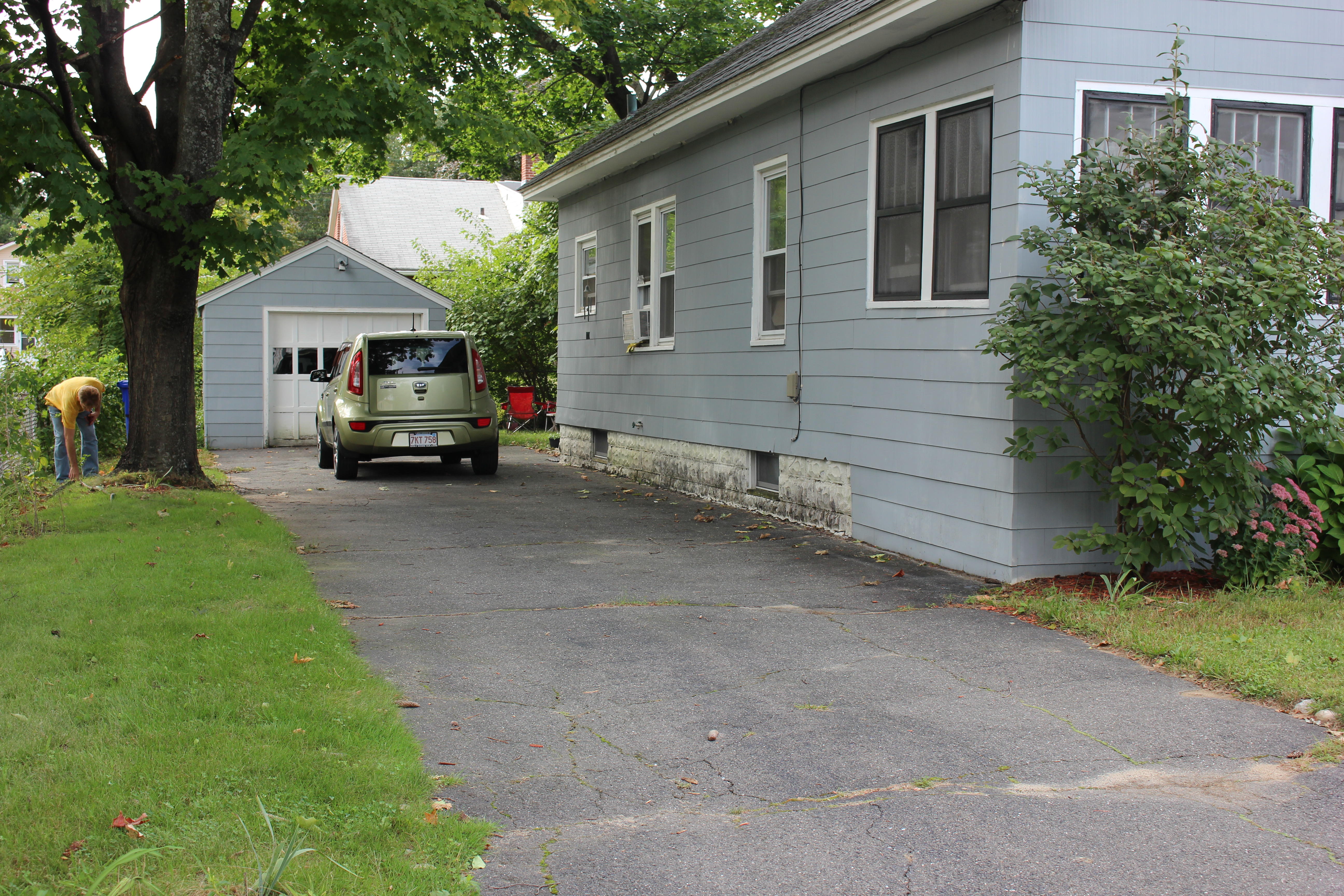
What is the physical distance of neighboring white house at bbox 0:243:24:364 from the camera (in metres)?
30.2

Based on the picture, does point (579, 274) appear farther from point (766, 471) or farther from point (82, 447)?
point (82, 447)

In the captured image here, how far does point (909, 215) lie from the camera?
856 centimetres

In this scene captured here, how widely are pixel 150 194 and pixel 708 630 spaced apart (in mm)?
8143

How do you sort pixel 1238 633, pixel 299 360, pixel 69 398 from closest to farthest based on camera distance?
1. pixel 1238 633
2. pixel 69 398
3. pixel 299 360

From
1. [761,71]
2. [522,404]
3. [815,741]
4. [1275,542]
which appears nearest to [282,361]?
[522,404]

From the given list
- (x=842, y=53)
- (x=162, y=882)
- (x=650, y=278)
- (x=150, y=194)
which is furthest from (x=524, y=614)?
(x=650, y=278)

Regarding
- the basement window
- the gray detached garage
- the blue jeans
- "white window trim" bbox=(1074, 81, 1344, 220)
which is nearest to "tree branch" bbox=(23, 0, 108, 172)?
the blue jeans

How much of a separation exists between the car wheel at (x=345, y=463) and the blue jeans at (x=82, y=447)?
111 inches

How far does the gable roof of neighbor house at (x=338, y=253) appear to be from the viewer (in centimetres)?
2080

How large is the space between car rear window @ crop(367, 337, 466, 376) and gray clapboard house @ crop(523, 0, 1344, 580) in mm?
3065

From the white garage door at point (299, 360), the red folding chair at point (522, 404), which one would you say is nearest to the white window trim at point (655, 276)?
the white garage door at point (299, 360)

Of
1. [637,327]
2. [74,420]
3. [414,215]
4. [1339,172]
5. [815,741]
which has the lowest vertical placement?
[815,741]

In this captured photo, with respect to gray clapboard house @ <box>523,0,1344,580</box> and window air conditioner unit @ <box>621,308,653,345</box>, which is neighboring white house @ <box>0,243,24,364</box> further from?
gray clapboard house @ <box>523,0,1344,580</box>

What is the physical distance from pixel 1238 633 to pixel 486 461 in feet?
35.0
